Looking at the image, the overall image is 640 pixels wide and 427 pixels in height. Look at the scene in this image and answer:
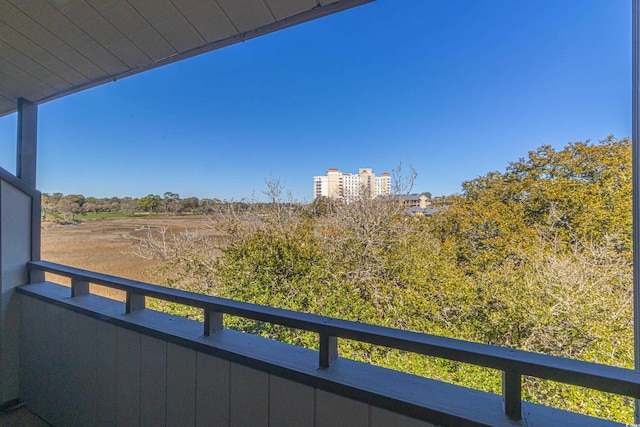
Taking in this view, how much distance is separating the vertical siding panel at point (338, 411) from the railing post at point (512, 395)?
1.04ft

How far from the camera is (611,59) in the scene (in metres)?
1.63

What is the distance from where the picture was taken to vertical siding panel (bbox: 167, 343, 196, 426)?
39.2 inches

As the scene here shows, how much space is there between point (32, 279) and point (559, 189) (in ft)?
14.3

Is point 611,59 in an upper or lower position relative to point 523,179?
upper

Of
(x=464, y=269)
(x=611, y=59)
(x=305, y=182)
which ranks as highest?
(x=611, y=59)

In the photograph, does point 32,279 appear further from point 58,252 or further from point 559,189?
point 559,189

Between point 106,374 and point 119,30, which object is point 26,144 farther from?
point 106,374

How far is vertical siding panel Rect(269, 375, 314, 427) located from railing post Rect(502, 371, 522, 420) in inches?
18.8

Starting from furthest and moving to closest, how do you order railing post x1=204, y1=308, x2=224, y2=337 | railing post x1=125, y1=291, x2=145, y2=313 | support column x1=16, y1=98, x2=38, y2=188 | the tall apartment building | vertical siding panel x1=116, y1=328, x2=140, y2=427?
the tall apartment building → support column x1=16, y1=98, x2=38, y2=188 → railing post x1=125, y1=291, x2=145, y2=313 → vertical siding panel x1=116, y1=328, x2=140, y2=427 → railing post x1=204, y1=308, x2=224, y2=337

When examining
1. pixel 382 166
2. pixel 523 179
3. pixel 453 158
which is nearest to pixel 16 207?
pixel 382 166

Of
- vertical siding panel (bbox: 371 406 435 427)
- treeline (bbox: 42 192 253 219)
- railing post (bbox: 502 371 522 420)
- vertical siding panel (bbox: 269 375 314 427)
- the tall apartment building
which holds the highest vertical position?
the tall apartment building

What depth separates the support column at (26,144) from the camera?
71.3 inches

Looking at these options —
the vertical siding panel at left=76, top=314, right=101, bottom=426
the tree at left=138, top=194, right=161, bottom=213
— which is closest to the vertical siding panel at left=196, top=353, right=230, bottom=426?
the vertical siding panel at left=76, top=314, right=101, bottom=426

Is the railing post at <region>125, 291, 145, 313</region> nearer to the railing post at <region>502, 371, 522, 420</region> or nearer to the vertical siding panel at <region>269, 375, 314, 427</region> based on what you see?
the vertical siding panel at <region>269, 375, 314, 427</region>
